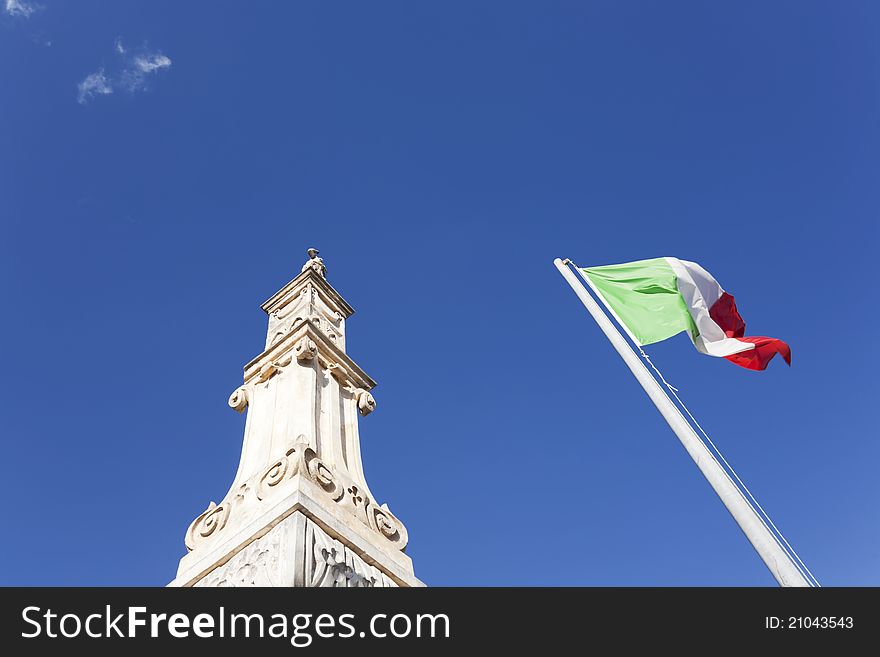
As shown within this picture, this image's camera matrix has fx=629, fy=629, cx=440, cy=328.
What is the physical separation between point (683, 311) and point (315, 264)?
5.42 m

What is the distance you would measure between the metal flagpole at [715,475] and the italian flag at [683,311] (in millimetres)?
475

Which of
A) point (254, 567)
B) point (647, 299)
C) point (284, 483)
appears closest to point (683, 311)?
point (647, 299)

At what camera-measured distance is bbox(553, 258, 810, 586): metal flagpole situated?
5.16m

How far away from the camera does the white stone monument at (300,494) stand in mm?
4871

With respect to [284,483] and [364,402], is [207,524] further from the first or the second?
[364,402]

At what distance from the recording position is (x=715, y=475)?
6.02 m

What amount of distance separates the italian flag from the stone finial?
13.3 ft

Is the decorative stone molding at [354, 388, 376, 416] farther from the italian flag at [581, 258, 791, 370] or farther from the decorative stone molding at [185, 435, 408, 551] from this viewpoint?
the italian flag at [581, 258, 791, 370]

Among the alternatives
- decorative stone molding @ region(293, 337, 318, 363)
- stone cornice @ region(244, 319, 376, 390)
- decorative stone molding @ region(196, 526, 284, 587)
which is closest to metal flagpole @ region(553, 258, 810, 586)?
stone cornice @ region(244, 319, 376, 390)
